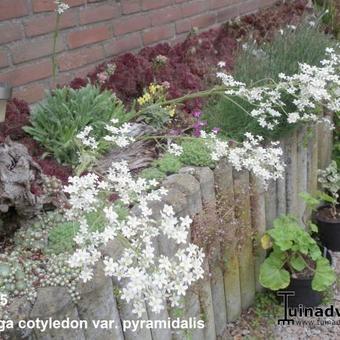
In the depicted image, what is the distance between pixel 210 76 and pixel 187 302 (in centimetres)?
163

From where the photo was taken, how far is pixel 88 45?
2953 mm

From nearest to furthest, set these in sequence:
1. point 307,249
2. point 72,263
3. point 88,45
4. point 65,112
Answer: point 72,263 < point 65,112 < point 307,249 < point 88,45

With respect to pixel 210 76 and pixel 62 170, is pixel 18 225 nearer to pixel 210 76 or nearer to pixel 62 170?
pixel 62 170

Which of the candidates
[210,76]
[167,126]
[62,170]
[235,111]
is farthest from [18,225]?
[210,76]

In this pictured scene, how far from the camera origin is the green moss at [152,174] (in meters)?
2.13

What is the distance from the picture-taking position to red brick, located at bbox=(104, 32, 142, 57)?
10.2ft

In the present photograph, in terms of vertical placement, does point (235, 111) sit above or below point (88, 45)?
A: below

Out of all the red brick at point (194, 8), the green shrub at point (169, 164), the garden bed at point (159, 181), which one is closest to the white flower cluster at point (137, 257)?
the garden bed at point (159, 181)

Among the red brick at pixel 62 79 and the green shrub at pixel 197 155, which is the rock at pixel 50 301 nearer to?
the green shrub at pixel 197 155

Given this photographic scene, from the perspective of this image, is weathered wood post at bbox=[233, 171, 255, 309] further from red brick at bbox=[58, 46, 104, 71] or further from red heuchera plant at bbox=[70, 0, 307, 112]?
red brick at bbox=[58, 46, 104, 71]

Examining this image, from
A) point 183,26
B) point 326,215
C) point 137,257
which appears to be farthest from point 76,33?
point 326,215

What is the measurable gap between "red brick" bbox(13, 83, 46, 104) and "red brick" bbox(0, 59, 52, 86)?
31mm

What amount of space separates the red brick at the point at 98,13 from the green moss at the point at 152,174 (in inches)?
47.1

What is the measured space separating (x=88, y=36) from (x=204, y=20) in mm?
1290
